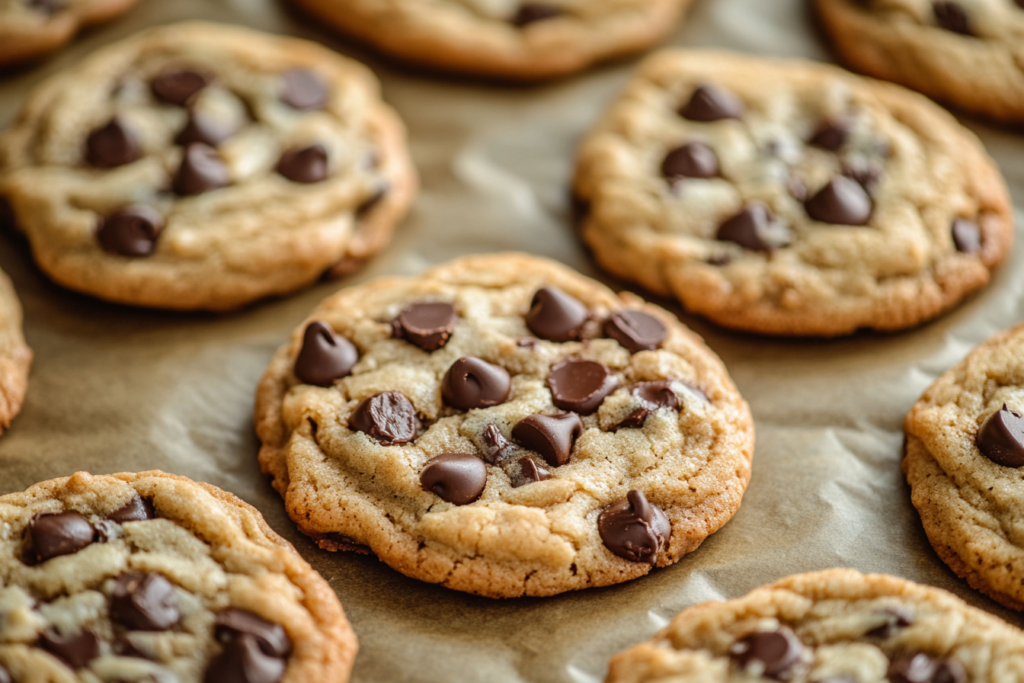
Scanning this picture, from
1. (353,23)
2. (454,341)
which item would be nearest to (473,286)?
(454,341)

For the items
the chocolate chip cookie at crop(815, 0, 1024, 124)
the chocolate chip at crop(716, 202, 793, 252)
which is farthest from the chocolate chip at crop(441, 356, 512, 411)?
the chocolate chip cookie at crop(815, 0, 1024, 124)

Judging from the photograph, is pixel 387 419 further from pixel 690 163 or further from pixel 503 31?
pixel 503 31

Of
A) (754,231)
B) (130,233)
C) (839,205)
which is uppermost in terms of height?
(839,205)

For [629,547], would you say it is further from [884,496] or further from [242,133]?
[242,133]

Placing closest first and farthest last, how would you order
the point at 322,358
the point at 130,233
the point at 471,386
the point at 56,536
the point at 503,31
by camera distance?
1. the point at 56,536
2. the point at 471,386
3. the point at 322,358
4. the point at 130,233
5. the point at 503,31

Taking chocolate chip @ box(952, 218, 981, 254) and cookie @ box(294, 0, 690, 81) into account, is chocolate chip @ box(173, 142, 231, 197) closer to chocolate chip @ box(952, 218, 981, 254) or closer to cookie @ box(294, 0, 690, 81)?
cookie @ box(294, 0, 690, 81)

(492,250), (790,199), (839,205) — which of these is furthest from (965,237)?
(492,250)

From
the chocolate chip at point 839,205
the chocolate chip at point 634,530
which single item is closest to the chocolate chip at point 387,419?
the chocolate chip at point 634,530
